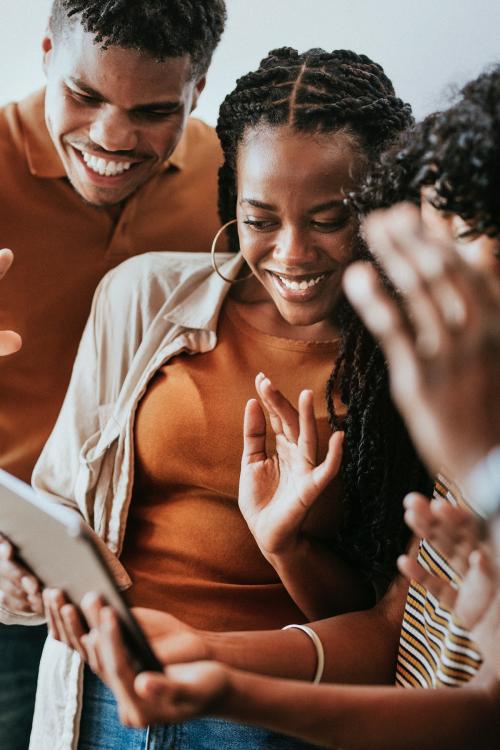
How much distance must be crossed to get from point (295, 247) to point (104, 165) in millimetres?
419

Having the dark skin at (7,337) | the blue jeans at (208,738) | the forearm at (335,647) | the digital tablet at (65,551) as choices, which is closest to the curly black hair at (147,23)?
the dark skin at (7,337)

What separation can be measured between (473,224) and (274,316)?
0.51 metres

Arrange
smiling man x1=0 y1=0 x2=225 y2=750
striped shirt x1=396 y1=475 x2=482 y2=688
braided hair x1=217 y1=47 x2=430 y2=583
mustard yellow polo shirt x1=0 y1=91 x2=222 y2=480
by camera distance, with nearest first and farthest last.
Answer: striped shirt x1=396 y1=475 x2=482 y2=688
braided hair x1=217 y1=47 x2=430 y2=583
smiling man x1=0 y1=0 x2=225 y2=750
mustard yellow polo shirt x1=0 y1=91 x2=222 y2=480

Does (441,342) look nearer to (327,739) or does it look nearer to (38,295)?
(327,739)

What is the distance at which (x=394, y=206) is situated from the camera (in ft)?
3.45

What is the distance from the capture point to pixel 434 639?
1041 millimetres

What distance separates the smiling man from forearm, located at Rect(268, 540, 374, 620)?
0.60m

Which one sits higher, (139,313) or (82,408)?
(139,313)

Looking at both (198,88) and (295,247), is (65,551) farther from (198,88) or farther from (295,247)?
(198,88)

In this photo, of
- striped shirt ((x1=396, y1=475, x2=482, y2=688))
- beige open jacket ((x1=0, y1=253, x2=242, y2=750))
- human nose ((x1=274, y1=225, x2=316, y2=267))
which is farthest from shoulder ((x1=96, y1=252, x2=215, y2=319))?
striped shirt ((x1=396, y1=475, x2=482, y2=688))

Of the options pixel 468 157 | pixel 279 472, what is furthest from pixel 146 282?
pixel 468 157

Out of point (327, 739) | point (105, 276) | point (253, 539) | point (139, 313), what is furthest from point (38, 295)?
point (327, 739)

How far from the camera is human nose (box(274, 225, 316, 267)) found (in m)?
1.19

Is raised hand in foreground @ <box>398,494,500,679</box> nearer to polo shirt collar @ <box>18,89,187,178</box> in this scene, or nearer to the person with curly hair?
the person with curly hair
